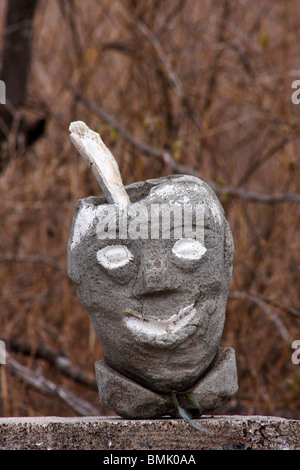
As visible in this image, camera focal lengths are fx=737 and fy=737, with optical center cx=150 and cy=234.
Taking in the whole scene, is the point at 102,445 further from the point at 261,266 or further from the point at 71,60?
the point at 71,60

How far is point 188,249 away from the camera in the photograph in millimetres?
2350

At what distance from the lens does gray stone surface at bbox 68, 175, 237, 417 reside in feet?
7.66

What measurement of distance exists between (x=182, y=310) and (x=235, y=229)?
7.52 feet


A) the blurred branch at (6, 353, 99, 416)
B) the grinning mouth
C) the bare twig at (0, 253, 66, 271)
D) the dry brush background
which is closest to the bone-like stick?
the grinning mouth

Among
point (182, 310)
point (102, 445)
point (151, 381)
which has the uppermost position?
point (182, 310)

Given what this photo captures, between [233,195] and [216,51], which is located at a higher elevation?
[216,51]

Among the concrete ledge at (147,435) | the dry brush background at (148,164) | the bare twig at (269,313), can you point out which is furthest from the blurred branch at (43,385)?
the concrete ledge at (147,435)

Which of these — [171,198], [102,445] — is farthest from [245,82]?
[102,445]

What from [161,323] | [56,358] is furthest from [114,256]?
[56,358]

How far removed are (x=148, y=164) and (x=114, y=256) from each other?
7.86 feet

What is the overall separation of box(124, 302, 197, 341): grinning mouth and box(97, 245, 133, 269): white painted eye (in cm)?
16

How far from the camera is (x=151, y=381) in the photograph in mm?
2400

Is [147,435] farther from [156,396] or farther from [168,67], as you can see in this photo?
[168,67]

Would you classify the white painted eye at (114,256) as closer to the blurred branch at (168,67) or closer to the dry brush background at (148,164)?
the dry brush background at (148,164)
